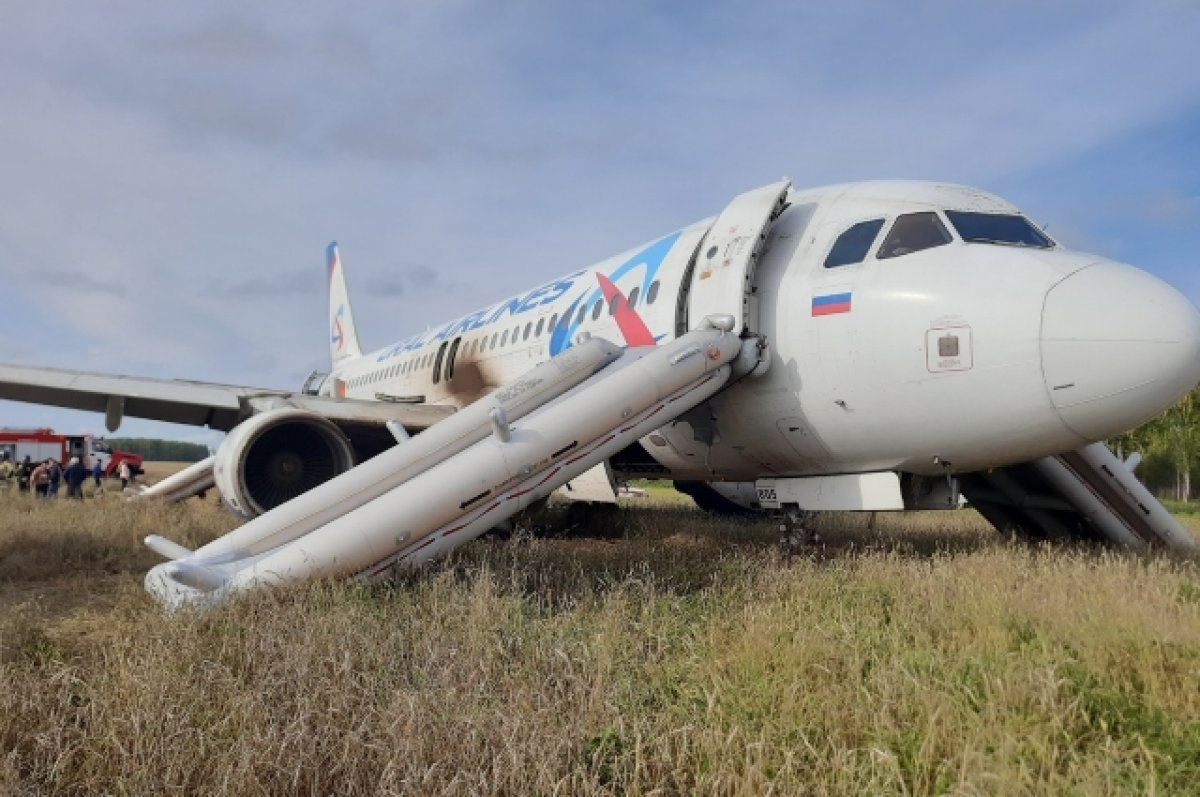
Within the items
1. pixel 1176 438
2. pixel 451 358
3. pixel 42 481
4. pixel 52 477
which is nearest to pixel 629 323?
pixel 451 358

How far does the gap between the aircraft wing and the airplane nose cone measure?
774 cm

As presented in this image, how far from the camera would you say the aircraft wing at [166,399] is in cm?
1143

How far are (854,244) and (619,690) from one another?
5226mm

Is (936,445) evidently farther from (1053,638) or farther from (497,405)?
(497,405)

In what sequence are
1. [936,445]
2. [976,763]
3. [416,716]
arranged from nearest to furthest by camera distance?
[976,763]
[416,716]
[936,445]

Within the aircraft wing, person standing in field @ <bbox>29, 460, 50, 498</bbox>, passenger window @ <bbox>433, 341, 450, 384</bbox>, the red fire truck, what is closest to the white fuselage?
the aircraft wing

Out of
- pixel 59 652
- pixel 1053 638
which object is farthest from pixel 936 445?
pixel 59 652

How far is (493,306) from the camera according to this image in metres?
14.7

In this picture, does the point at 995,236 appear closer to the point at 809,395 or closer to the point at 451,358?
the point at 809,395

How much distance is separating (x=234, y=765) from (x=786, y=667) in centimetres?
253

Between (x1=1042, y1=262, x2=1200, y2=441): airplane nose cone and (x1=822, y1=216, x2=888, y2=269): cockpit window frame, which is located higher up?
(x1=822, y1=216, x2=888, y2=269): cockpit window frame

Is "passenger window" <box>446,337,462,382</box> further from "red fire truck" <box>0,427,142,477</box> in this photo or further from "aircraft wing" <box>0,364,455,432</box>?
"red fire truck" <box>0,427,142,477</box>

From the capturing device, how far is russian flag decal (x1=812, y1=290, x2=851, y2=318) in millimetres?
7527

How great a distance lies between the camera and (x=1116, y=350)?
6.27 m
